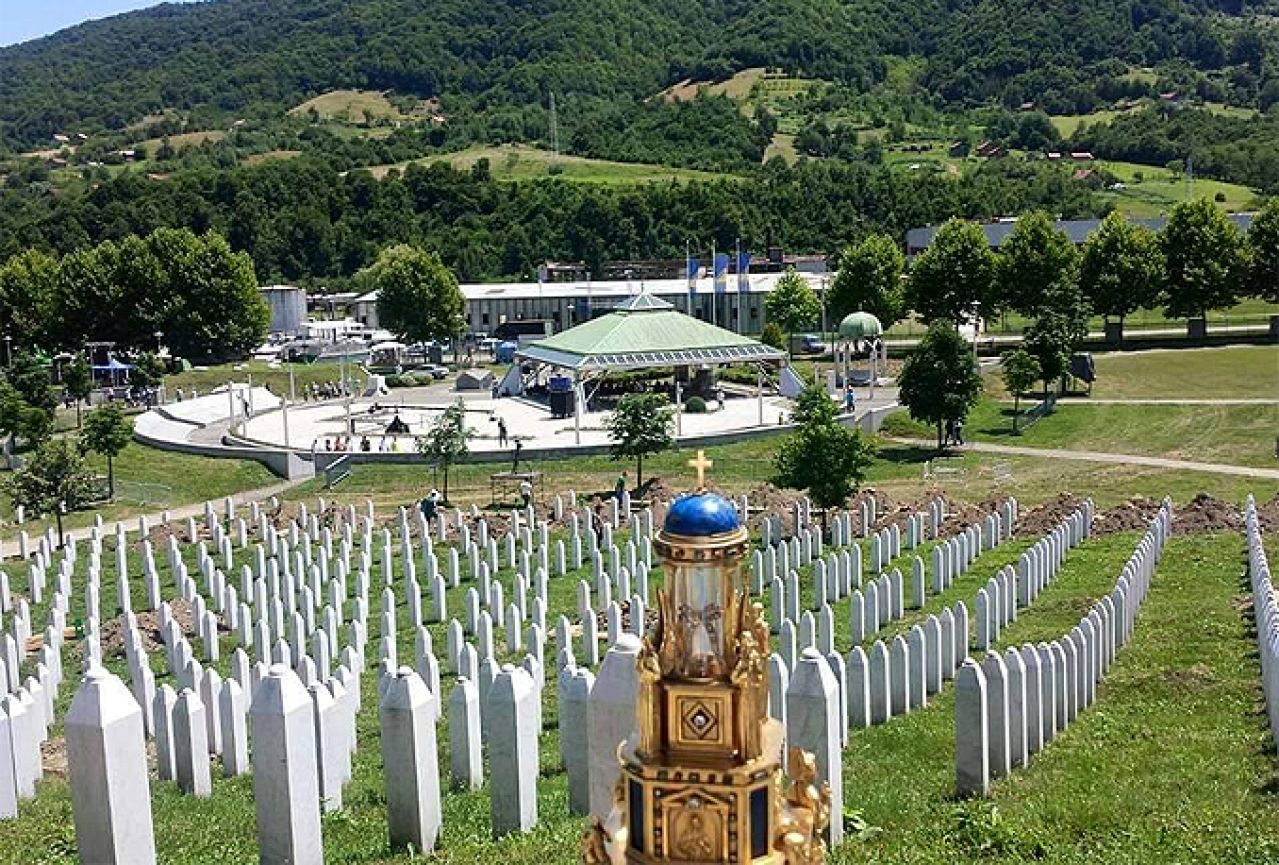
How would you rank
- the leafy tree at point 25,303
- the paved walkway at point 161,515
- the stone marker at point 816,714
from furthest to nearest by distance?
1. the leafy tree at point 25,303
2. the paved walkway at point 161,515
3. the stone marker at point 816,714

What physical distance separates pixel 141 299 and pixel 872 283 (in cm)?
3982

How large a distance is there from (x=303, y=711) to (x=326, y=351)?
2754 inches

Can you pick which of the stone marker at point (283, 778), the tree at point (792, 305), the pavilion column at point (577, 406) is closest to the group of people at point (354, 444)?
the pavilion column at point (577, 406)

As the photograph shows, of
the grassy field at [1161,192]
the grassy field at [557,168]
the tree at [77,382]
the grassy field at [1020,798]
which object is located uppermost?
the grassy field at [557,168]

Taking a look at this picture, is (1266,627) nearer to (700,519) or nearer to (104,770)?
(700,519)

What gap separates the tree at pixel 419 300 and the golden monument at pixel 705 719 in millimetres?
72589

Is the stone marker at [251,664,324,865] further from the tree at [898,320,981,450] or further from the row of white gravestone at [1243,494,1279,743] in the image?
the tree at [898,320,981,450]

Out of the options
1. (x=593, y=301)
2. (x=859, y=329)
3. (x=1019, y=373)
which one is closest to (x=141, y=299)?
(x=593, y=301)

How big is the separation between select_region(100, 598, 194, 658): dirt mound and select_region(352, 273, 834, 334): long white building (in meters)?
62.5

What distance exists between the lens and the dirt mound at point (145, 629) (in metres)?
21.5

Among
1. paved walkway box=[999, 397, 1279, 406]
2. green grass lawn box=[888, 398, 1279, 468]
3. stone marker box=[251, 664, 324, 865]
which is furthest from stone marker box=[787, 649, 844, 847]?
paved walkway box=[999, 397, 1279, 406]

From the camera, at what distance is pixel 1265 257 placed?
65.4 metres

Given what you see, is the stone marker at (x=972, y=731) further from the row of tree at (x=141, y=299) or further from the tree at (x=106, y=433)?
the row of tree at (x=141, y=299)

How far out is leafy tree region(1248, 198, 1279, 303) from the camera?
65000 millimetres
